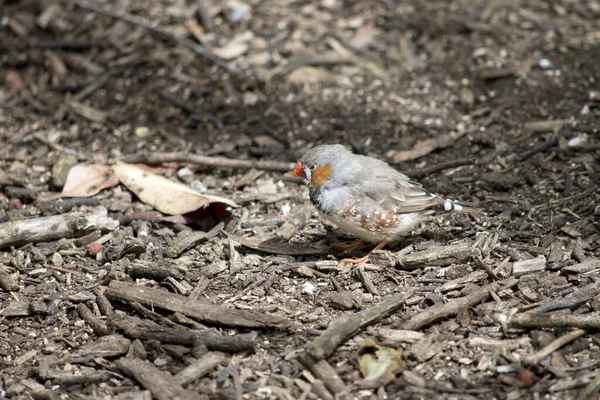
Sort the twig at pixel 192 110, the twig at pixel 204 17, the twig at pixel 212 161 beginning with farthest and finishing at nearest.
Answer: the twig at pixel 204 17 → the twig at pixel 192 110 → the twig at pixel 212 161

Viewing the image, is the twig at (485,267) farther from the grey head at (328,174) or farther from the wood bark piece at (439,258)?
the grey head at (328,174)

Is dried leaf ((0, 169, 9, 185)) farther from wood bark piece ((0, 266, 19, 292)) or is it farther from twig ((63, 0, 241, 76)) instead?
twig ((63, 0, 241, 76))

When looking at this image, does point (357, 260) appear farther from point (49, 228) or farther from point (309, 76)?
point (309, 76)

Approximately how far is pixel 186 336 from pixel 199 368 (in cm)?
25

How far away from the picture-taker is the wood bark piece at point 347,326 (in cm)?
364

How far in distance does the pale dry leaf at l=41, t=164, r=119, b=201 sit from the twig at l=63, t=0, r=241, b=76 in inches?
74.2

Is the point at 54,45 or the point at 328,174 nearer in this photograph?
the point at 328,174

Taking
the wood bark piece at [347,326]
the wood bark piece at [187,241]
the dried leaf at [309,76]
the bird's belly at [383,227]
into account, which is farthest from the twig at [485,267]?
A: the dried leaf at [309,76]

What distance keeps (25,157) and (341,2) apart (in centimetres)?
403

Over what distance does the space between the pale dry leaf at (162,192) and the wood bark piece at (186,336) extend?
131 cm

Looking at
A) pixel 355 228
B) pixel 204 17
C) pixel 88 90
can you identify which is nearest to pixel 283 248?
pixel 355 228

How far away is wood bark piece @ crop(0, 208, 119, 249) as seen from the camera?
484cm

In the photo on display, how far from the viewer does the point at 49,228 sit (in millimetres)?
4922

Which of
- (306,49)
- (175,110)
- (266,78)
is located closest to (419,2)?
(306,49)
